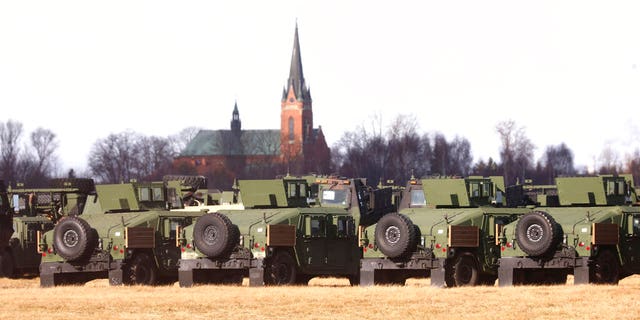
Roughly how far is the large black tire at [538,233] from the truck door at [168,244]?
8.59m

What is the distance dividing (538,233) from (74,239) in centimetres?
1125

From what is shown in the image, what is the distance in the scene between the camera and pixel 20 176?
16125cm

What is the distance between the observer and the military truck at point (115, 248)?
124 feet

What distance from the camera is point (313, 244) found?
38.1 metres

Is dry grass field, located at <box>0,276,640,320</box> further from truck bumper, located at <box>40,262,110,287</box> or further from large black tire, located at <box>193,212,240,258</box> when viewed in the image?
truck bumper, located at <box>40,262,110,287</box>

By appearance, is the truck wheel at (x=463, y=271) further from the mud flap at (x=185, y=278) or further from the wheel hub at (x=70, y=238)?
the wheel hub at (x=70, y=238)

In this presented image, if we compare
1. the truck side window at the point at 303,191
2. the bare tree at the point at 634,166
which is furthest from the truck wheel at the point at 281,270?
the bare tree at the point at 634,166

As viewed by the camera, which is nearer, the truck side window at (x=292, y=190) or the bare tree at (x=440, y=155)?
the truck side window at (x=292, y=190)

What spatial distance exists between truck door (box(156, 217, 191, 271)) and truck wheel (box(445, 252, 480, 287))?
6941 millimetres

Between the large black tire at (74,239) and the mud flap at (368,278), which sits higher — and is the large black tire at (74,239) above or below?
above

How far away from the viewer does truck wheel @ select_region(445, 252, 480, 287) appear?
36.5 metres

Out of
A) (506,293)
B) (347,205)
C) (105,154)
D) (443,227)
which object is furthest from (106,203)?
(105,154)

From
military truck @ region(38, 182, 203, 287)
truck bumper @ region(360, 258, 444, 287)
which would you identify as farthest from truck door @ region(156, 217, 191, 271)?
truck bumper @ region(360, 258, 444, 287)

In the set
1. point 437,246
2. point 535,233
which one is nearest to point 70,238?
point 437,246
